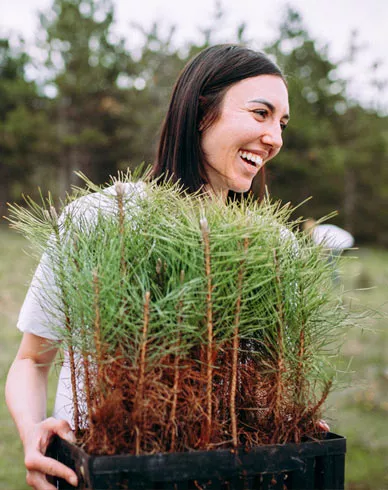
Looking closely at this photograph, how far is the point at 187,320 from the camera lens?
958 mm

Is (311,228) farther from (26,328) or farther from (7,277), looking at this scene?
(7,277)

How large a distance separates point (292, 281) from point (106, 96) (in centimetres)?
1972

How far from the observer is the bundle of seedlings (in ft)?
3.09

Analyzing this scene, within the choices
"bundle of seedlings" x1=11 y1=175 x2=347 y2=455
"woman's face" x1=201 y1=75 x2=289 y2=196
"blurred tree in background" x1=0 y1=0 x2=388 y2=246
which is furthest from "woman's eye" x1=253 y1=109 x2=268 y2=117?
"blurred tree in background" x1=0 y1=0 x2=388 y2=246

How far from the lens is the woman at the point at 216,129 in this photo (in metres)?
1.51

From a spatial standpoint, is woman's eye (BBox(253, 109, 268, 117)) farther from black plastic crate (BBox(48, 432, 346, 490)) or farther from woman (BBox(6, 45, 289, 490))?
black plastic crate (BBox(48, 432, 346, 490))

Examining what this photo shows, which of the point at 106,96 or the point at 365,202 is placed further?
the point at 365,202

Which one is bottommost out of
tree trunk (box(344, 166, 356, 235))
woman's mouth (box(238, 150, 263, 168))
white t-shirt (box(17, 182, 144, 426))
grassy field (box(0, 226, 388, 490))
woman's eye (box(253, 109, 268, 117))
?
grassy field (box(0, 226, 388, 490))

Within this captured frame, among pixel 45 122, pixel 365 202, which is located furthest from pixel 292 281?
pixel 365 202

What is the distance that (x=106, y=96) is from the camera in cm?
1970

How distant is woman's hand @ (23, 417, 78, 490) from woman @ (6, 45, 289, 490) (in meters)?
0.28

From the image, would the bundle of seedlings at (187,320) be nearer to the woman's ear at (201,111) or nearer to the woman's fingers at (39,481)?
the woman's fingers at (39,481)

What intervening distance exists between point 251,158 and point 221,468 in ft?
3.54

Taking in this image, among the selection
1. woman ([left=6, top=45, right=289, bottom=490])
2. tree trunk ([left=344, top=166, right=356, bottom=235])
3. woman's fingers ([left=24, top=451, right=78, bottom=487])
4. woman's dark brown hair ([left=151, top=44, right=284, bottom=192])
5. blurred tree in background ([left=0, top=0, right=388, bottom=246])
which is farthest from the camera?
tree trunk ([left=344, top=166, right=356, bottom=235])
